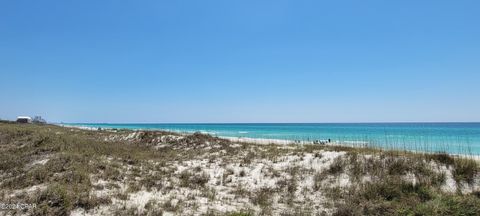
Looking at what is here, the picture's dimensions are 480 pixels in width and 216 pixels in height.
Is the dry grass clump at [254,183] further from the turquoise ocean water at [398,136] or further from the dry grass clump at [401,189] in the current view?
the turquoise ocean water at [398,136]

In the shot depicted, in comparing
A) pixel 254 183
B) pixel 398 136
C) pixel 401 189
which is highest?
pixel 401 189

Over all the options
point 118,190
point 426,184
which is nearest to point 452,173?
point 426,184

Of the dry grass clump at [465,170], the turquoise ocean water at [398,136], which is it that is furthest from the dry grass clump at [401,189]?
the turquoise ocean water at [398,136]

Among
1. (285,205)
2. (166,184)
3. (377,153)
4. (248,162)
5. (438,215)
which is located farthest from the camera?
(248,162)

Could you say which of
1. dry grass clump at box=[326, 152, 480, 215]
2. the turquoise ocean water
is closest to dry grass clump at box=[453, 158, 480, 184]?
dry grass clump at box=[326, 152, 480, 215]

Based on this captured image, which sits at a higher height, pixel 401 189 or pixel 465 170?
pixel 465 170

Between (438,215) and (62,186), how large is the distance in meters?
10.1

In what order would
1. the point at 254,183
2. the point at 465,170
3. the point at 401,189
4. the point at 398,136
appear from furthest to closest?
the point at 398,136
the point at 254,183
the point at 465,170
the point at 401,189

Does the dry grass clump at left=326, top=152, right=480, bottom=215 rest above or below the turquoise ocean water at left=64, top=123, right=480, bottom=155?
above

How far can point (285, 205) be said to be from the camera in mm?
8492

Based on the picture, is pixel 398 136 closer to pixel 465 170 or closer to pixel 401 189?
pixel 465 170

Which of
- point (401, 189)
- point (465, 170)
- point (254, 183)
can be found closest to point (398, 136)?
point (465, 170)

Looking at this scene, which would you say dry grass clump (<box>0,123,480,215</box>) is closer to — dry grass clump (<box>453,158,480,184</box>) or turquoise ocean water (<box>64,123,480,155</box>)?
dry grass clump (<box>453,158,480,184</box>)

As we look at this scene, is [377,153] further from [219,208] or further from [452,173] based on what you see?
[219,208]
